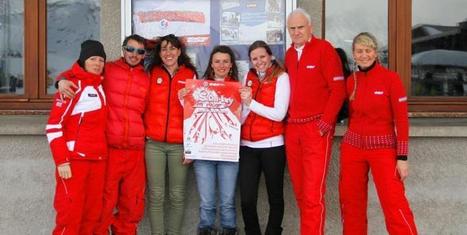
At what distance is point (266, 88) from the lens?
15.0 feet

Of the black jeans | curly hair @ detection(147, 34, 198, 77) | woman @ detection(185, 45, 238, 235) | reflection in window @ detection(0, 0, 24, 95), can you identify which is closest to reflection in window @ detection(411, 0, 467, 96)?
the black jeans

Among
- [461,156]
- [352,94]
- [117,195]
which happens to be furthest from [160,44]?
[461,156]

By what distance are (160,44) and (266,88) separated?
934mm

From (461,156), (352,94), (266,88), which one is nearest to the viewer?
(352,94)

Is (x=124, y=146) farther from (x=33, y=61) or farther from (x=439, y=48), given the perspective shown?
(x=439, y=48)

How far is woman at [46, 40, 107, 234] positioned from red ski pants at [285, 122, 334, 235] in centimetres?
147

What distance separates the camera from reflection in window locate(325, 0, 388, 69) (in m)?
5.42

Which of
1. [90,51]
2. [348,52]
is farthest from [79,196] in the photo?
[348,52]

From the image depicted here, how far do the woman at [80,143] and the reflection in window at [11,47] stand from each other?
1471mm

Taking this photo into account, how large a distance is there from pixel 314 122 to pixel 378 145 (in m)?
0.51

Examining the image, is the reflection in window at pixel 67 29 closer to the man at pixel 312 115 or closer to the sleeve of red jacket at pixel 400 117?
the man at pixel 312 115

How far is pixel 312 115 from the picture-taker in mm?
4371

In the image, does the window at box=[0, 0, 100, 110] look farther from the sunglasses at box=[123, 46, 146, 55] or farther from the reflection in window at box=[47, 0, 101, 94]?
the sunglasses at box=[123, 46, 146, 55]

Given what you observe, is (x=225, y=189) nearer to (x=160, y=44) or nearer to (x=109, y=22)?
(x=160, y=44)
